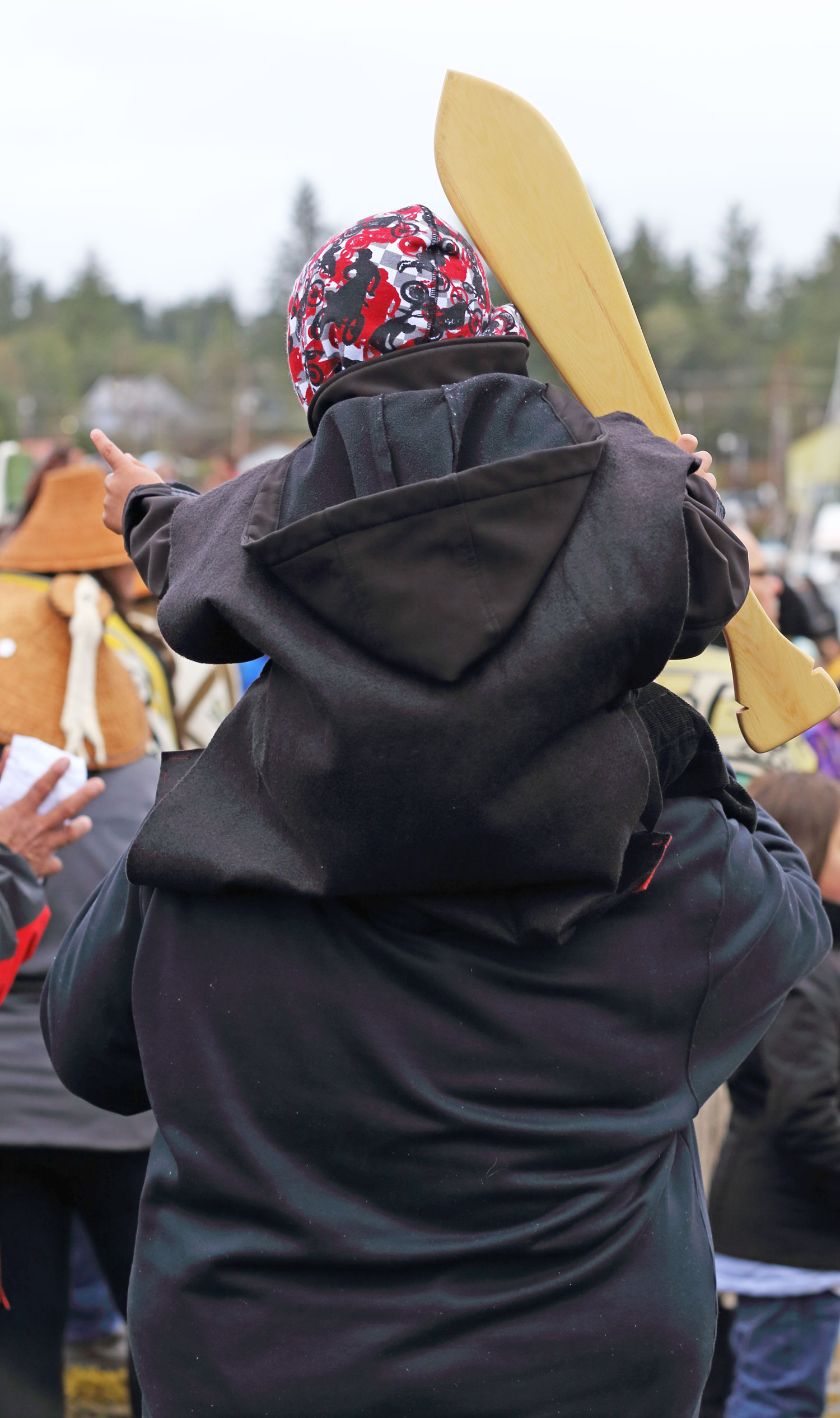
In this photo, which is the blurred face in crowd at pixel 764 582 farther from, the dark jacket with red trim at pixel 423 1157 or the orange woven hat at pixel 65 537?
the dark jacket with red trim at pixel 423 1157

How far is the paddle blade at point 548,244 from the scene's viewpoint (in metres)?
1.48

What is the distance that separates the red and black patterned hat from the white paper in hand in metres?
0.93

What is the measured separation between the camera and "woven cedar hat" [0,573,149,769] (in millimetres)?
2488

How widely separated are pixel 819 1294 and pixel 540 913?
6.11 ft

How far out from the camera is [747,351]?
91.4m

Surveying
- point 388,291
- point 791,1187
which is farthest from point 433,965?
point 791,1187

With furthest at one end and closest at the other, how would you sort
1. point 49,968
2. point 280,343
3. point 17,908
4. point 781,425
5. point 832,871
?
point 280,343 < point 781,425 < point 832,871 < point 49,968 < point 17,908

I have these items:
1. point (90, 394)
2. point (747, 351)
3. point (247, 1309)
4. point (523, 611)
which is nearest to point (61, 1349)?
point (247, 1309)

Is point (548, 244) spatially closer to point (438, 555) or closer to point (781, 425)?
point (438, 555)

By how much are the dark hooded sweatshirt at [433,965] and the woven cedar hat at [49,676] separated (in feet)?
4.26

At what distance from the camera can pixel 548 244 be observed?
152cm

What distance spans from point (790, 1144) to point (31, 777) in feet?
5.02

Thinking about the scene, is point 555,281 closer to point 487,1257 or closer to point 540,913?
point 540,913

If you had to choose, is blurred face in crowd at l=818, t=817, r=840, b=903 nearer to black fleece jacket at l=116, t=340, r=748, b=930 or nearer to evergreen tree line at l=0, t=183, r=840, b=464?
black fleece jacket at l=116, t=340, r=748, b=930
